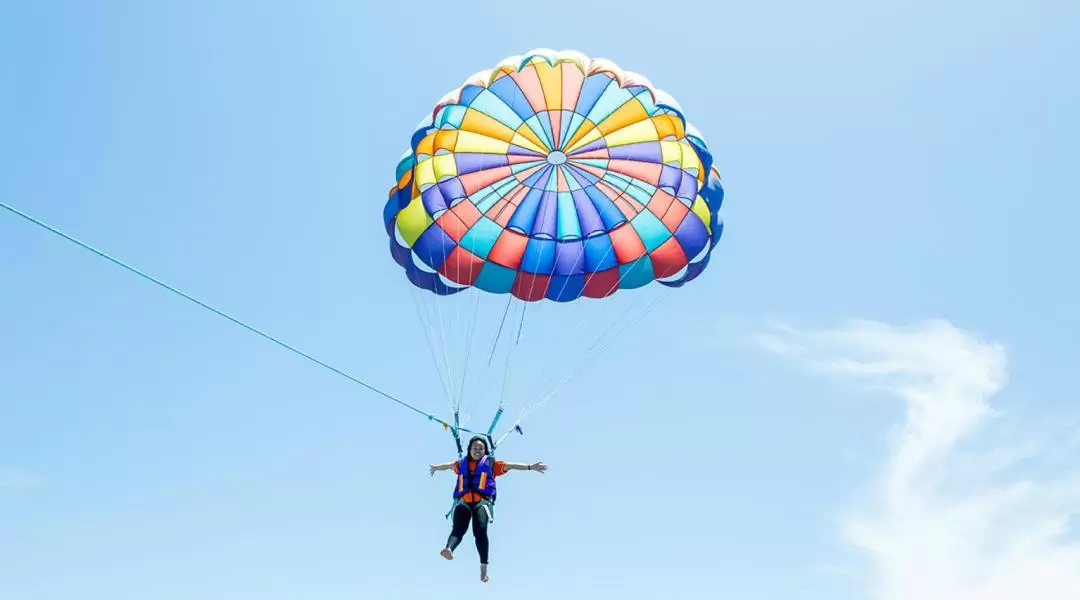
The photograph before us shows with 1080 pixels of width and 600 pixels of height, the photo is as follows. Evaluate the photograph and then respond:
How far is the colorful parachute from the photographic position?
12664mm

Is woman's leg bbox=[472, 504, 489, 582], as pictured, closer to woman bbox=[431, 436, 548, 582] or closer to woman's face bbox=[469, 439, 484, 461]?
woman bbox=[431, 436, 548, 582]

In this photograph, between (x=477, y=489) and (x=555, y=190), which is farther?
(x=555, y=190)

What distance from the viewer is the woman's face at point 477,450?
10082mm

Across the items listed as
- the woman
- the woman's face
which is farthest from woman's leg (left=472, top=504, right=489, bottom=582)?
the woman's face

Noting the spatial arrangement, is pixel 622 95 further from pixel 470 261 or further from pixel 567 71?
pixel 470 261

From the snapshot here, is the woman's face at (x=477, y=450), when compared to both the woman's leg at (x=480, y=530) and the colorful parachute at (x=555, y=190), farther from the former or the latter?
the colorful parachute at (x=555, y=190)

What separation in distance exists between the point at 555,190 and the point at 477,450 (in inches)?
186

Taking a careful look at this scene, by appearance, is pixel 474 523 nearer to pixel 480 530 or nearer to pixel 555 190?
pixel 480 530

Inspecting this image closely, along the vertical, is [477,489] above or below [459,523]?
above

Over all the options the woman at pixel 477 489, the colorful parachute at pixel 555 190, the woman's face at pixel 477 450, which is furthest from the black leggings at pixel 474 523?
the colorful parachute at pixel 555 190

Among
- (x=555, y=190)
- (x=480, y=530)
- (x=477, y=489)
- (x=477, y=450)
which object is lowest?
(x=480, y=530)

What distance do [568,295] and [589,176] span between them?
1648 mm

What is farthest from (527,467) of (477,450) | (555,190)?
(555,190)

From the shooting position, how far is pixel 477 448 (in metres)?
10.1
